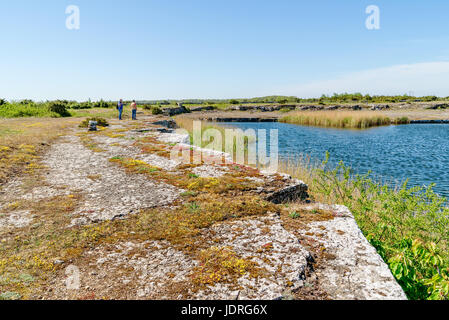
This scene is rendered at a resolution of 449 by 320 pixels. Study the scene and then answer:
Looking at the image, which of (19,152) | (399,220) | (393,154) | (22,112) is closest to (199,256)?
(399,220)

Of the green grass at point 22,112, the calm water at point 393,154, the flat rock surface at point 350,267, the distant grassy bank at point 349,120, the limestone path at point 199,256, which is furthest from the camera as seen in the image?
the distant grassy bank at point 349,120

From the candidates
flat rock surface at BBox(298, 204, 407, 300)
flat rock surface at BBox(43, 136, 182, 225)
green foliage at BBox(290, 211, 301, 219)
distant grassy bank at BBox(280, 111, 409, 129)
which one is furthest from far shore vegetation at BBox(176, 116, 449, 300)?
distant grassy bank at BBox(280, 111, 409, 129)

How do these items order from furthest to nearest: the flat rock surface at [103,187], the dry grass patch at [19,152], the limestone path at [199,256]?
1. the dry grass patch at [19,152]
2. the flat rock surface at [103,187]
3. the limestone path at [199,256]

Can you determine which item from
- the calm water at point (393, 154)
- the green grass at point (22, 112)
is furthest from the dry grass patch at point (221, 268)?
the green grass at point (22, 112)

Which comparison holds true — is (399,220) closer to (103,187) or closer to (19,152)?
(103,187)

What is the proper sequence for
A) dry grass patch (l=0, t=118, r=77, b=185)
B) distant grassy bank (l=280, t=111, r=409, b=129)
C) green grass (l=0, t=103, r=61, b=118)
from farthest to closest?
distant grassy bank (l=280, t=111, r=409, b=129) → green grass (l=0, t=103, r=61, b=118) → dry grass patch (l=0, t=118, r=77, b=185)

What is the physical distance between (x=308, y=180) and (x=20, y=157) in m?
11.9

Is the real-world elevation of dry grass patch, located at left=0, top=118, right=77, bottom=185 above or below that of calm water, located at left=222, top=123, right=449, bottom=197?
above

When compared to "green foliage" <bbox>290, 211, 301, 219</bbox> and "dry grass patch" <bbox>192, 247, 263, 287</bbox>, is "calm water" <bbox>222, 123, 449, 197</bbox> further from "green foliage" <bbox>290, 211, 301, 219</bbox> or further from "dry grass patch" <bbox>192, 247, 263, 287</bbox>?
"dry grass patch" <bbox>192, 247, 263, 287</bbox>

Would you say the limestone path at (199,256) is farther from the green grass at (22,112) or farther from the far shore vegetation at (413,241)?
the green grass at (22,112)

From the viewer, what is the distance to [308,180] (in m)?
11.7

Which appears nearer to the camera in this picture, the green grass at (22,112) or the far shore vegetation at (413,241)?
the far shore vegetation at (413,241)

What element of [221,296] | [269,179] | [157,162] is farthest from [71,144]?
[221,296]
